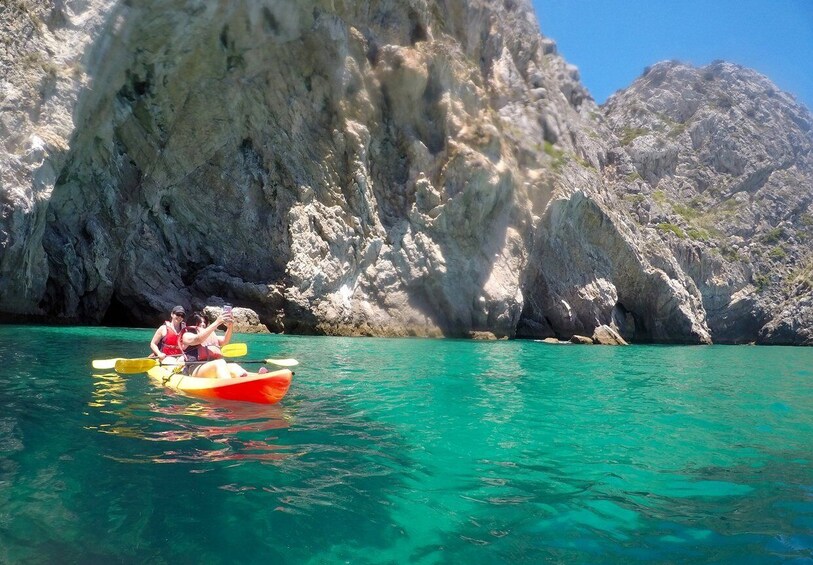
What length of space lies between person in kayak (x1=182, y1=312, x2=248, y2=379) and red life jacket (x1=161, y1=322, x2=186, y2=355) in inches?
10.3

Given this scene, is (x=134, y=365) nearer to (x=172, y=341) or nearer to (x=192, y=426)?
(x=172, y=341)

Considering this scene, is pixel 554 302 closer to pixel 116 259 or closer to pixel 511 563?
pixel 116 259

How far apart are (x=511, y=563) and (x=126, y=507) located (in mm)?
2870

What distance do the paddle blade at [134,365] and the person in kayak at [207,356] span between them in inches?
25.3

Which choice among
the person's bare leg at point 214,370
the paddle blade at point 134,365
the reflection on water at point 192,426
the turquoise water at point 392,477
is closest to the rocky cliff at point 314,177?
the paddle blade at point 134,365

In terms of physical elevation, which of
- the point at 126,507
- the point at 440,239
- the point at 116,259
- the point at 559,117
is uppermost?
the point at 559,117

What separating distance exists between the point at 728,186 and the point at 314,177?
49.5m

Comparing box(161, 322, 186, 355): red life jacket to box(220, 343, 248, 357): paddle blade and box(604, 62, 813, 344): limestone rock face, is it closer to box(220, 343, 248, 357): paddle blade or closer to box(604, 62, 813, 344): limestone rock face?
box(220, 343, 248, 357): paddle blade

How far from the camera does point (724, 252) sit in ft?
172

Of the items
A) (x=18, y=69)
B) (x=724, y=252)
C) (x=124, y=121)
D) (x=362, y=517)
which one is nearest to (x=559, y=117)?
(x=724, y=252)

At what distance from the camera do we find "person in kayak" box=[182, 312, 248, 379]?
9867mm

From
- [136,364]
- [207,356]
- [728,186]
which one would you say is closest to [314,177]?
[207,356]

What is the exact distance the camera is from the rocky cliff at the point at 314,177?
21.3 metres

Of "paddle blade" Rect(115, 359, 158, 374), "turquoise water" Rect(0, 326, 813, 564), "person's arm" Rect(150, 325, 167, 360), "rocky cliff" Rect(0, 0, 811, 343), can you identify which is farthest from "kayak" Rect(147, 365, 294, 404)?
"rocky cliff" Rect(0, 0, 811, 343)
